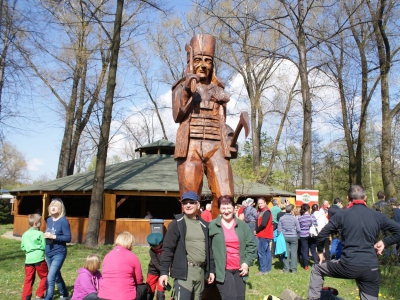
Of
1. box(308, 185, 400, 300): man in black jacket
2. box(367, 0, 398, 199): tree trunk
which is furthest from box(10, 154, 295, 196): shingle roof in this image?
box(308, 185, 400, 300): man in black jacket

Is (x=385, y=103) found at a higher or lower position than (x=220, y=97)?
higher

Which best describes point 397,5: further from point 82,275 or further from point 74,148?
point 74,148

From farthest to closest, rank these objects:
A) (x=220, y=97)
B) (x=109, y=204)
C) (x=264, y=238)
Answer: (x=109, y=204) → (x=264, y=238) → (x=220, y=97)

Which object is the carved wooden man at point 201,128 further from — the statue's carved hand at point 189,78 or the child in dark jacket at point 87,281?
the child in dark jacket at point 87,281

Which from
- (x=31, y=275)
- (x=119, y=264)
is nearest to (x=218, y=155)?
(x=119, y=264)

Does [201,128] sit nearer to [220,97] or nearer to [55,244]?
[220,97]

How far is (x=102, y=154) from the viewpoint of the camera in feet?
46.5

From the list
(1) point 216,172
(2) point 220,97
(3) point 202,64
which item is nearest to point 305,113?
(2) point 220,97

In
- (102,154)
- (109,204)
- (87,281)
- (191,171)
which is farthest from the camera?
(109,204)

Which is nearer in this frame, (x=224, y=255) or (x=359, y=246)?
(x=359, y=246)

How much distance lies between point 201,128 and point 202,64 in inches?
40.6

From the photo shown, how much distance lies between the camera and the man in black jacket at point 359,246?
4.18 metres

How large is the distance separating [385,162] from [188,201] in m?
12.7

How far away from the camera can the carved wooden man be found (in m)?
6.06
